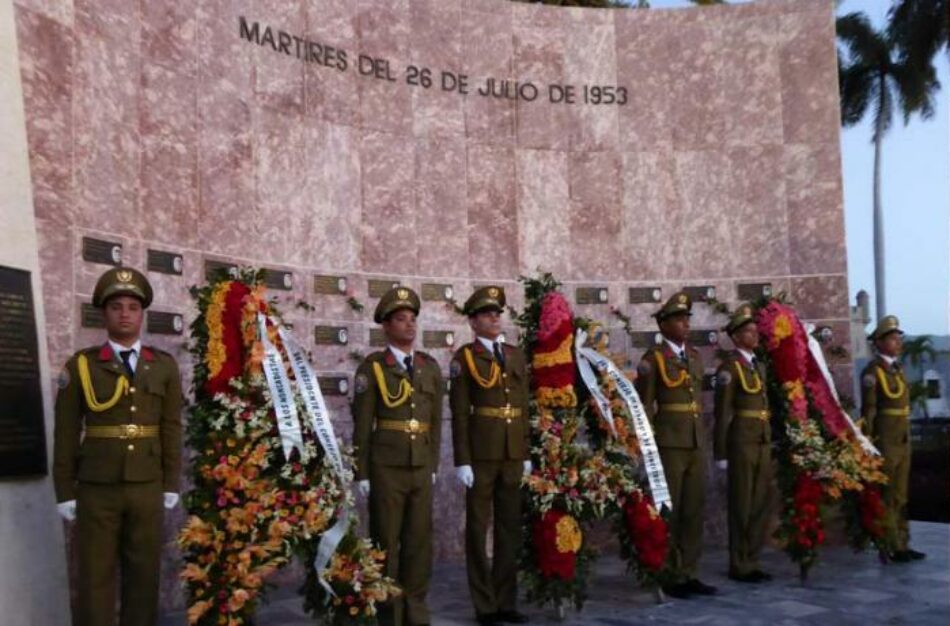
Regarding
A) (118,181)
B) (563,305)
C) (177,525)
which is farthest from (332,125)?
(177,525)

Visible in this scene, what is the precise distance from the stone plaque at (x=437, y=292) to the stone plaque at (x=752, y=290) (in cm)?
345

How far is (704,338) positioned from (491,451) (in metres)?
4.55

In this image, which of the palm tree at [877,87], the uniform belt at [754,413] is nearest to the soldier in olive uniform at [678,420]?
the uniform belt at [754,413]

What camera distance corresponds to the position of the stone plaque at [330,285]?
9.27 m

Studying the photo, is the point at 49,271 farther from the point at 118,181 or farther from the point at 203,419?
the point at 203,419

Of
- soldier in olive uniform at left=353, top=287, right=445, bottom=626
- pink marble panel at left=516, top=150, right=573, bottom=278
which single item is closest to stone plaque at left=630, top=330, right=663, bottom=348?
pink marble panel at left=516, top=150, right=573, bottom=278

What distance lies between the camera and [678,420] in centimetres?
862

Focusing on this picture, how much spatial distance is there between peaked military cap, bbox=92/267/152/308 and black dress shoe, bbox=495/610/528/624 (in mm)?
3457

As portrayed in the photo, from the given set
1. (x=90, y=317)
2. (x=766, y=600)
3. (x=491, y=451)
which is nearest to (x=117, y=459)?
(x=90, y=317)

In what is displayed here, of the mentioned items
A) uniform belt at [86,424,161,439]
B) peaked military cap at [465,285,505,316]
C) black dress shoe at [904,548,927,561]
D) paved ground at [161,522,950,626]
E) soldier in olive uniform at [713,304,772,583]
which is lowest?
black dress shoe at [904,548,927,561]

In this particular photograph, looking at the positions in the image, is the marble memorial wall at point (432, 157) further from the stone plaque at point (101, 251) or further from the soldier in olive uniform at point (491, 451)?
the soldier in olive uniform at point (491, 451)

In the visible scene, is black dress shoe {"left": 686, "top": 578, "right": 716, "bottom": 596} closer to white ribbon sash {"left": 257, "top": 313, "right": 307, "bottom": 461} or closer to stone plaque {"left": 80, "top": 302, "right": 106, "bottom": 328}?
white ribbon sash {"left": 257, "top": 313, "right": 307, "bottom": 461}

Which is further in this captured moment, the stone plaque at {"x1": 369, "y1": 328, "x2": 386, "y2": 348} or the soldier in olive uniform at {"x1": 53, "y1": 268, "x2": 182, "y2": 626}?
the stone plaque at {"x1": 369, "y1": 328, "x2": 386, "y2": 348}

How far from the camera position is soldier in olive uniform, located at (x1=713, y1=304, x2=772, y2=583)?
8.91m
